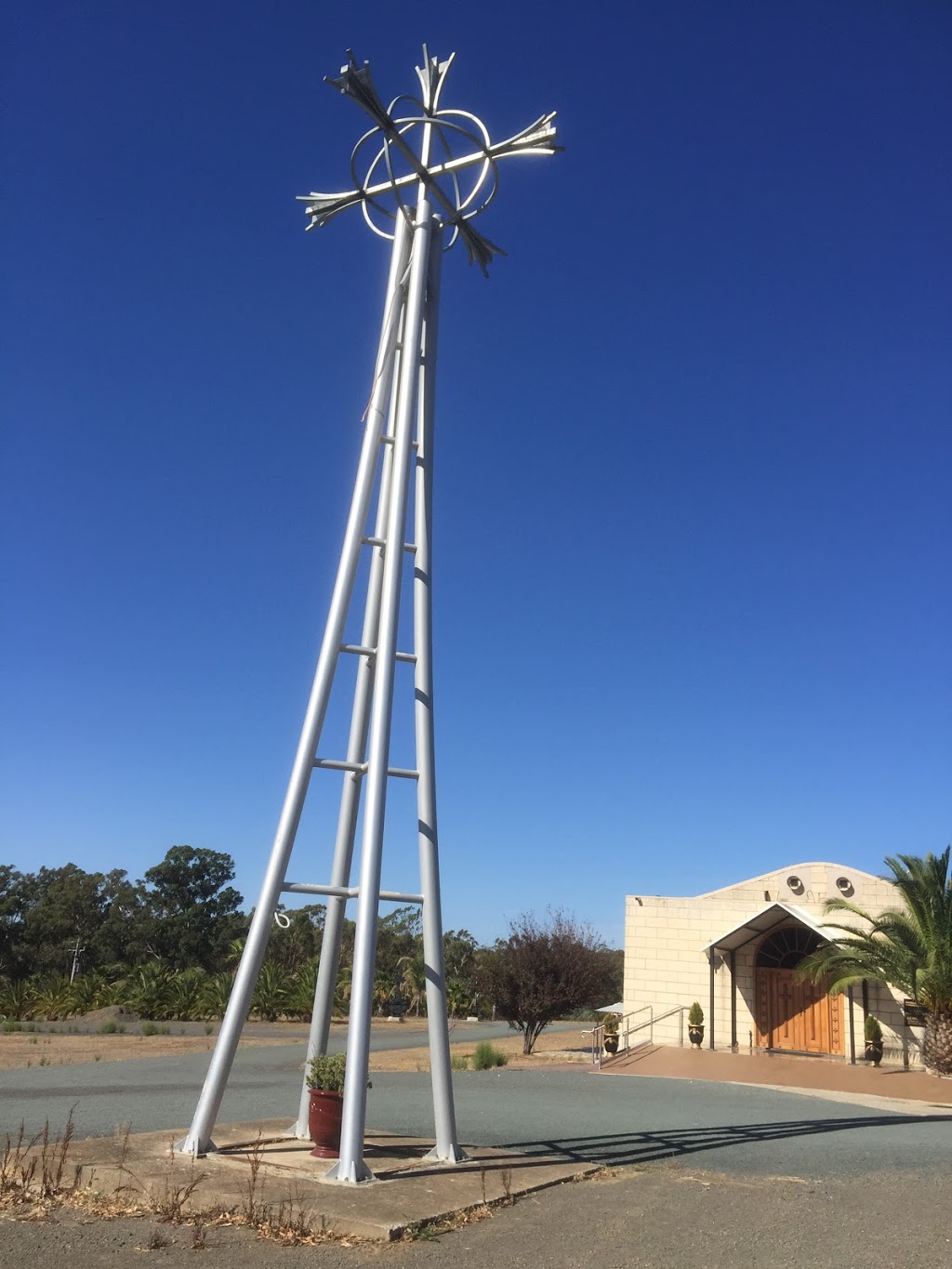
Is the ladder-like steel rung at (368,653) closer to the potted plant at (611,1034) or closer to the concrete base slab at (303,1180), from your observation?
the concrete base slab at (303,1180)

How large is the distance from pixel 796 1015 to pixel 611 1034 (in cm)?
474

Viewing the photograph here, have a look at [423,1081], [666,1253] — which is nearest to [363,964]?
[666,1253]

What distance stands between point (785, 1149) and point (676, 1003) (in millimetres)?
15559

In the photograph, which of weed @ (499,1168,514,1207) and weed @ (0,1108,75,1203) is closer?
weed @ (0,1108,75,1203)

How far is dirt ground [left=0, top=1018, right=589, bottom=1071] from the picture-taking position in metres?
21.7

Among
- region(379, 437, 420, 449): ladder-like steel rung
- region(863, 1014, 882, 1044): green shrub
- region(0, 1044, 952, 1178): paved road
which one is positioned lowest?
region(0, 1044, 952, 1178): paved road

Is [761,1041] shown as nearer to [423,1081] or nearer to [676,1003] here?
[676,1003]

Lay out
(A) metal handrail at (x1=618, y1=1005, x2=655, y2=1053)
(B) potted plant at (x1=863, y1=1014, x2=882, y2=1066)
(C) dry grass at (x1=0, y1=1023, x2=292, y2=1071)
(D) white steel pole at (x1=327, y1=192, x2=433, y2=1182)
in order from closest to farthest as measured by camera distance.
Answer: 1. (D) white steel pole at (x1=327, y1=192, x2=433, y2=1182)
2. (C) dry grass at (x1=0, y1=1023, x2=292, y2=1071)
3. (B) potted plant at (x1=863, y1=1014, x2=882, y2=1066)
4. (A) metal handrail at (x1=618, y1=1005, x2=655, y2=1053)

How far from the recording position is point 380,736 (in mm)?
9008

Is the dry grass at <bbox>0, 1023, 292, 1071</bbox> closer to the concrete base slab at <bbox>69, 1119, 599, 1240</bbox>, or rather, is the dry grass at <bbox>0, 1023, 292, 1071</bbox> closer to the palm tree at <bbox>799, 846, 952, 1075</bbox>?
the concrete base slab at <bbox>69, 1119, 599, 1240</bbox>

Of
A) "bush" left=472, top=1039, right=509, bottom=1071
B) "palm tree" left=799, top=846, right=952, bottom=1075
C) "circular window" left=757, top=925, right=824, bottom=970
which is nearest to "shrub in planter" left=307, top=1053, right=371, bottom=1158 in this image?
"bush" left=472, top=1039, right=509, bottom=1071

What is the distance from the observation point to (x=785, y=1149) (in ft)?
35.6

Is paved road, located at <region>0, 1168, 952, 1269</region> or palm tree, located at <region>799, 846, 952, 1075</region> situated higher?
palm tree, located at <region>799, 846, 952, 1075</region>

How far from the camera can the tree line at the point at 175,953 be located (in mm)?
35031
